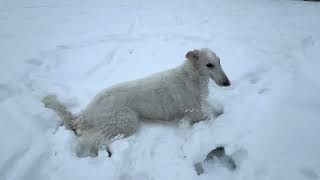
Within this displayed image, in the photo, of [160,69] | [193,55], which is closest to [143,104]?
[193,55]

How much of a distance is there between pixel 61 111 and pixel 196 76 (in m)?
2.41

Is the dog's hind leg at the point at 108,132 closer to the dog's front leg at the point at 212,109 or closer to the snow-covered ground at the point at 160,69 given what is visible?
the snow-covered ground at the point at 160,69

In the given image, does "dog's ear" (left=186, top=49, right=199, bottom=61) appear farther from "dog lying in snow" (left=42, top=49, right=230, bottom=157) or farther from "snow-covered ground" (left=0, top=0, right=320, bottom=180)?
"snow-covered ground" (left=0, top=0, right=320, bottom=180)

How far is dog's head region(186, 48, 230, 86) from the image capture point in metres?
5.71

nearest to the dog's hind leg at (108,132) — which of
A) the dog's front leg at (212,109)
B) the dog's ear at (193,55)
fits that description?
the dog's front leg at (212,109)

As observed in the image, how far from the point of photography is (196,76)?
586 centimetres

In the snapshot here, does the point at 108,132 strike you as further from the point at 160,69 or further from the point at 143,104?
the point at 160,69

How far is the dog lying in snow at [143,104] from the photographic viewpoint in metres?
5.01

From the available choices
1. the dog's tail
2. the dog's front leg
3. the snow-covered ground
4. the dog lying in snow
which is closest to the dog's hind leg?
the dog lying in snow

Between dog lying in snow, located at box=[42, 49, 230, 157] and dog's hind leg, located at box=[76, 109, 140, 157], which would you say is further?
dog lying in snow, located at box=[42, 49, 230, 157]

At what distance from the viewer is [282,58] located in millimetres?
7777

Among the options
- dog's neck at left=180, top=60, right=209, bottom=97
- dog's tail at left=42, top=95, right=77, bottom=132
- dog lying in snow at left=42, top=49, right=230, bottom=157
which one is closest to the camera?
dog lying in snow at left=42, top=49, right=230, bottom=157

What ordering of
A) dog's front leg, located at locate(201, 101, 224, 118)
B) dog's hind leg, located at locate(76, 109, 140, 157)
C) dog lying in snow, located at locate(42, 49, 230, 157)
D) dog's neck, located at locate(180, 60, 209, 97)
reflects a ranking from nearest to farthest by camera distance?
dog's hind leg, located at locate(76, 109, 140, 157) < dog lying in snow, located at locate(42, 49, 230, 157) < dog's front leg, located at locate(201, 101, 224, 118) < dog's neck, located at locate(180, 60, 209, 97)

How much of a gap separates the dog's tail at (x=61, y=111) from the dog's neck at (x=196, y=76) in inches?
82.9
